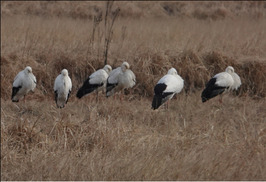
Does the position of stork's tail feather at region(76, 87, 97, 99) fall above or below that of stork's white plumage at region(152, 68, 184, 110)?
below

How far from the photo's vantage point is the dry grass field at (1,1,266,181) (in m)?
5.24

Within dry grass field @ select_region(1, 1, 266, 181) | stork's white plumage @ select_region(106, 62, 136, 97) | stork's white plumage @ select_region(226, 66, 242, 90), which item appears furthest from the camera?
stork's white plumage @ select_region(106, 62, 136, 97)

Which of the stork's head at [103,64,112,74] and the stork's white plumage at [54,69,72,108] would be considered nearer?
the stork's white plumage at [54,69,72,108]

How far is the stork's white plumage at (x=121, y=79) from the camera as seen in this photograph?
8766 millimetres

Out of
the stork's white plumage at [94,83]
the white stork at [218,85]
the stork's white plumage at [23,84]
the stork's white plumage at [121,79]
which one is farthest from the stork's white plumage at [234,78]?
the stork's white plumage at [23,84]

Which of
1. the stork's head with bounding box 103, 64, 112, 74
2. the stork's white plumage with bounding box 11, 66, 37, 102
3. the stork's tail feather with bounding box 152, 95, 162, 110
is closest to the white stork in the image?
the stork's tail feather with bounding box 152, 95, 162, 110

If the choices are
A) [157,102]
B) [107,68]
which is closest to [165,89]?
[157,102]

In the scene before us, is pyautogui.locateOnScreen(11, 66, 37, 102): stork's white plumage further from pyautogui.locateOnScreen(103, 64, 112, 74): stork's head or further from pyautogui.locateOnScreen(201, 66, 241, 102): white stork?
pyautogui.locateOnScreen(201, 66, 241, 102): white stork

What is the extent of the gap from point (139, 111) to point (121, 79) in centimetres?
86

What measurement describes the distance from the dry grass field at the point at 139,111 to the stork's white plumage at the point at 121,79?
21 centimetres

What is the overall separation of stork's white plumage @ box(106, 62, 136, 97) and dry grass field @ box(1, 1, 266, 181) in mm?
215

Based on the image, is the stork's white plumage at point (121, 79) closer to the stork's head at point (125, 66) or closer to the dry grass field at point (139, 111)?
the stork's head at point (125, 66)

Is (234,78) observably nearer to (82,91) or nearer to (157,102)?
(157,102)

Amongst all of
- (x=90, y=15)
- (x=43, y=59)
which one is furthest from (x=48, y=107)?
(x=90, y=15)
